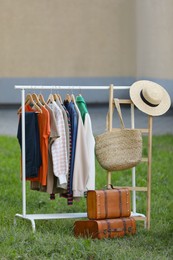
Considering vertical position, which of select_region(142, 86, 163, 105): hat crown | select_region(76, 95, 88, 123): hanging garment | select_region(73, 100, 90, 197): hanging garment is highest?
select_region(142, 86, 163, 105): hat crown

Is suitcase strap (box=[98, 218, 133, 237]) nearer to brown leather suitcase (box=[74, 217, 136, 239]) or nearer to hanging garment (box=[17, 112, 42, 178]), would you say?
brown leather suitcase (box=[74, 217, 136, 239])

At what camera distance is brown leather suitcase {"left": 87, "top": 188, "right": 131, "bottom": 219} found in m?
6.91

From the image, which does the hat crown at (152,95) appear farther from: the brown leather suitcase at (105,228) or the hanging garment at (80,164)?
the brown leather suitcase at (105,228)

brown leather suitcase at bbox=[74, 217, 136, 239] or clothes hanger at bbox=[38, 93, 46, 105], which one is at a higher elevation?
clothes hanger at bbox=[38, 93, 46, 105]

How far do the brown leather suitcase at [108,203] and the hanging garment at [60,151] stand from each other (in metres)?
0.32

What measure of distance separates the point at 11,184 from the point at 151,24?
20.6 ft

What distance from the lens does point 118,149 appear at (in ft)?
24.1

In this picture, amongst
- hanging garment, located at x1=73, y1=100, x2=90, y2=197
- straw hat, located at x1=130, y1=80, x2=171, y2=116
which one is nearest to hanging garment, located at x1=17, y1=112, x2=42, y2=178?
hanging garment, located at x1=73, y1=100, x2=90, y2=197

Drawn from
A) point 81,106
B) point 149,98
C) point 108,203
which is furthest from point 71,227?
point 149,98

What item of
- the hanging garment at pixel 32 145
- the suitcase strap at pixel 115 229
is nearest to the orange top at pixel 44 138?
the hanging garment at pixel 32 145

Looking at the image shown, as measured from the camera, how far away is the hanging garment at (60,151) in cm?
713

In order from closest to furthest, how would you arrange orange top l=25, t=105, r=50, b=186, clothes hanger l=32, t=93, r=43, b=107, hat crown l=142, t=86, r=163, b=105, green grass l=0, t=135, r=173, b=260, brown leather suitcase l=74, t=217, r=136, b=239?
green grass l=0, t=135, r=173, b=260
brown leather suitcase l=74, t=217, r=136, b=239
orange top l=25, t=105, r=50, b=186
clothes hanger l=32, t=93, r=43, b=107
hat crown l=142, t=86, r=163, b=105

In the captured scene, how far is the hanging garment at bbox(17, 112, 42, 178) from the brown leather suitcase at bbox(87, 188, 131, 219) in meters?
0.54

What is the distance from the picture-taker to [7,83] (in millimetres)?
15469
